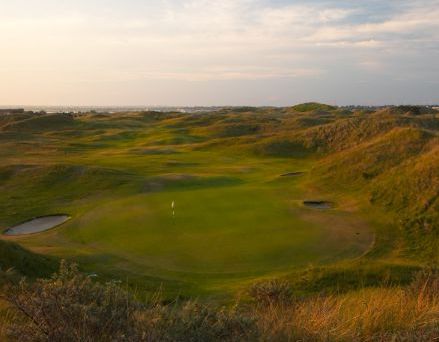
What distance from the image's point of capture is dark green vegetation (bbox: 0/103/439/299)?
1566 centimetres

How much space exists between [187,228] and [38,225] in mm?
8979

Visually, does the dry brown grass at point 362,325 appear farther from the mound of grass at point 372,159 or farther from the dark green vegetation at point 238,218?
the mound of grass at point 372,159

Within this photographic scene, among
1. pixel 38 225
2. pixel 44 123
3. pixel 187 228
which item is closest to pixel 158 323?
pixel 187 228

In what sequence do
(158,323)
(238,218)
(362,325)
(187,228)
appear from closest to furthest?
(158,323)
(362,325)
(187,228)
(238,218)

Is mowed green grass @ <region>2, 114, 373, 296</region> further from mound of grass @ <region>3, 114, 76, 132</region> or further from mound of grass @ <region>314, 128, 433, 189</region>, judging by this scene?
mound of grass @ <region>3, 114, 76, 132</region>

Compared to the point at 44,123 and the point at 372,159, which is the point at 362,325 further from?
the point at 44,123

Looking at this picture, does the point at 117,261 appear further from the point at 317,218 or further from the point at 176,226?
the point at 317,218

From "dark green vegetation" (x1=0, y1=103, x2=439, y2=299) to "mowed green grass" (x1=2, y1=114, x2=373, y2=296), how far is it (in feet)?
0.22

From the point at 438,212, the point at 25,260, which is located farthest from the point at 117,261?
the point at 438,212

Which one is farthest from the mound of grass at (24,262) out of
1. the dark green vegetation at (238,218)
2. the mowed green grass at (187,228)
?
the mowed green grass at (187,228)

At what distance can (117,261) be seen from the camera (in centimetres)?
1706

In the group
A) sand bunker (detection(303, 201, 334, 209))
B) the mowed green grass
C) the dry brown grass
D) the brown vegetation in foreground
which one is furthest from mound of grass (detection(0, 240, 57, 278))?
sand bunker (detection(303, 201, 334, 209))

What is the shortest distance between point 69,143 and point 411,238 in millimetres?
50760

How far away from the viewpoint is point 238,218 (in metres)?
22.1
